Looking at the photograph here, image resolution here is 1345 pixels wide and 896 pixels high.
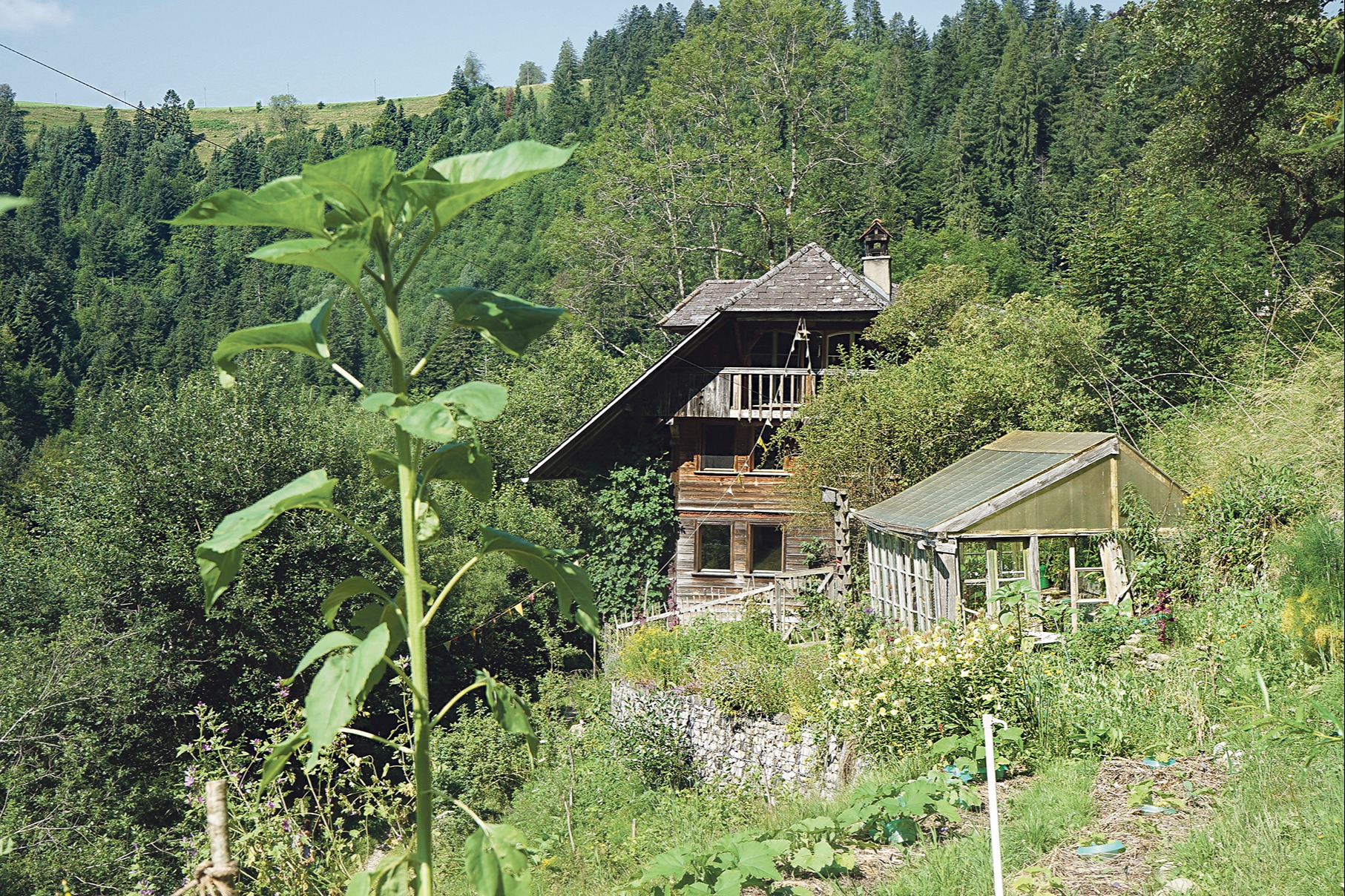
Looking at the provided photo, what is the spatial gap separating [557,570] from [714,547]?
63.9 ft

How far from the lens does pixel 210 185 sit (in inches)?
4031

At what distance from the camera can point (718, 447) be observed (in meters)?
21.5

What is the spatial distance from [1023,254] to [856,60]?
22234 mm

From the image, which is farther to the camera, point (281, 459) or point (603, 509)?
point (603, 509)

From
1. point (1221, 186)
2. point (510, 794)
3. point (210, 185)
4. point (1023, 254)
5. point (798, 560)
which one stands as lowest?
point (510, 794)

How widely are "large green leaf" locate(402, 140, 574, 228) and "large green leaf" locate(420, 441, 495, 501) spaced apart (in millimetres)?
468

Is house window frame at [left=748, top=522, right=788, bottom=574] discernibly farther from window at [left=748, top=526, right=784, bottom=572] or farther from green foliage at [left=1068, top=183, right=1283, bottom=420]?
green foliage at [left=1068, top=183, right=1283, bottom=420]

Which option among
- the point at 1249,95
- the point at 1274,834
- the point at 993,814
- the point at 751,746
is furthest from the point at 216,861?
the point at 1249,95

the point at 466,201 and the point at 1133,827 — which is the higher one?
the point at 466,201

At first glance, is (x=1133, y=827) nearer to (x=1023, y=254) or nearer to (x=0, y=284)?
(x=1023, y=254)

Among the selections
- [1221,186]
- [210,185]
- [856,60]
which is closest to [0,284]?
[210,185]

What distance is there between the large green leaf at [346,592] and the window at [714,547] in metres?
19.2

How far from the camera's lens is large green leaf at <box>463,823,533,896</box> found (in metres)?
2.10

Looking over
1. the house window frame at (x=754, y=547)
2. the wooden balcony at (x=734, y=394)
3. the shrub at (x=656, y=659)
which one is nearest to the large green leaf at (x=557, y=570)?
the shrub at (x=656, y=659)
